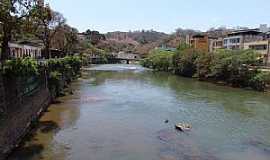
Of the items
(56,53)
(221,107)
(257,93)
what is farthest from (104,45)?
(221,107)

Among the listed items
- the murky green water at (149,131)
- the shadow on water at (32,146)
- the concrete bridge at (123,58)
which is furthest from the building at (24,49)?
the concrete bridge at (123,58)

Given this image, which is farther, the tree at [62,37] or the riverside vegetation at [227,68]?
the tree at [62,37]

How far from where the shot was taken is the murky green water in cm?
1872

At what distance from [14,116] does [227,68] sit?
42042 mm

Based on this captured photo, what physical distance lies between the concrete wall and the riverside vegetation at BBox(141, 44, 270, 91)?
3441cm

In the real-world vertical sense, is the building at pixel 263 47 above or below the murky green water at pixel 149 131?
above

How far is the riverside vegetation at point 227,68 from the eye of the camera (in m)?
50.5

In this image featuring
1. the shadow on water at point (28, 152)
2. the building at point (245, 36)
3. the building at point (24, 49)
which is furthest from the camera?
the building at point (245, 36)

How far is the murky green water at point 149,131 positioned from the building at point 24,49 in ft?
53.2

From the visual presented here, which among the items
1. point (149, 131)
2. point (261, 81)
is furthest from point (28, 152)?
point (261, 81)

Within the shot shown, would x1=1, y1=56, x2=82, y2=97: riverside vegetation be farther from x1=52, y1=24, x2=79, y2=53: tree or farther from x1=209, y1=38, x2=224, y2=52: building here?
x1=209, y1=38, x2=224, y2=52: building

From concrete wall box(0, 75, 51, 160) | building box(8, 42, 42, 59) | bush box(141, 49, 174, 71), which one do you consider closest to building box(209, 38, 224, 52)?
bush box(141, 49, 174, 71)

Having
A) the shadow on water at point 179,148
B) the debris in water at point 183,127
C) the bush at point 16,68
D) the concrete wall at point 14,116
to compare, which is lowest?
the shadow on water at point 179,148

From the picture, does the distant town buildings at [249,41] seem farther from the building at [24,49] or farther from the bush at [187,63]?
the building at [24,49]
